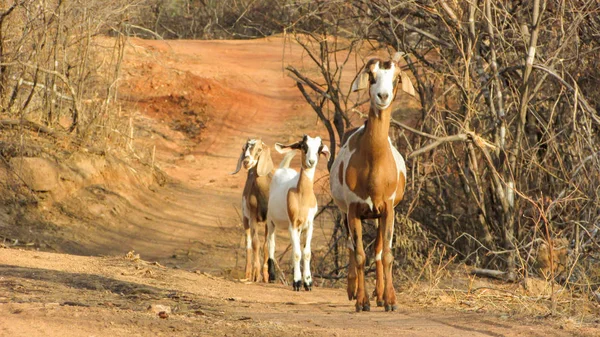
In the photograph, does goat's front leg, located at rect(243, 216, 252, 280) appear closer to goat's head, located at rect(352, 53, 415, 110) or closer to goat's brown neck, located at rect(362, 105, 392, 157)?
goat's brown neck, located at rect(362, 105, 392, 157)

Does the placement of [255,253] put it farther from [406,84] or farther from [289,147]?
[406,84]

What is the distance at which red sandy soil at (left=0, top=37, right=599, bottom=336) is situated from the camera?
6934mm

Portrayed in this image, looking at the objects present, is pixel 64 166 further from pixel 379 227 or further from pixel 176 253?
pixel 379 227

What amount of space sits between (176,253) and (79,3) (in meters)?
4.20

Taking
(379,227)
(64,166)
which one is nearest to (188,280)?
(379,227)

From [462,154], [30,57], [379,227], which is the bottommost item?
[379,227]

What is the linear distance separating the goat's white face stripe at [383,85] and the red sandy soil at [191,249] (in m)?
1.70

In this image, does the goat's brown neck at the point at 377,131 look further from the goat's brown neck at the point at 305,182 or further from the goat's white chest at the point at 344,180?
the goat's brown neck at the point at 305,182

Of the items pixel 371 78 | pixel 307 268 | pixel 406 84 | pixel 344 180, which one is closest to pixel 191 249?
pixel 307 268

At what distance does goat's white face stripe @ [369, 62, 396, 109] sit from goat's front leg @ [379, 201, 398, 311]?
3.09 ft

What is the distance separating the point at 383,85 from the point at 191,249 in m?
7.90

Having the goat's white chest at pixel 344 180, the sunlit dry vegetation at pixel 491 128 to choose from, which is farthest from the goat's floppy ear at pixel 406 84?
the sunlit dry vegetation at pixel 491 128

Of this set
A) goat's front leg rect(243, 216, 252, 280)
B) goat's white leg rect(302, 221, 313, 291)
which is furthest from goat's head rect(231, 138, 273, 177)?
goat's white leg rect(302, 221, 313, 291)

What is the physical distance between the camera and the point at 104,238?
597 inches
